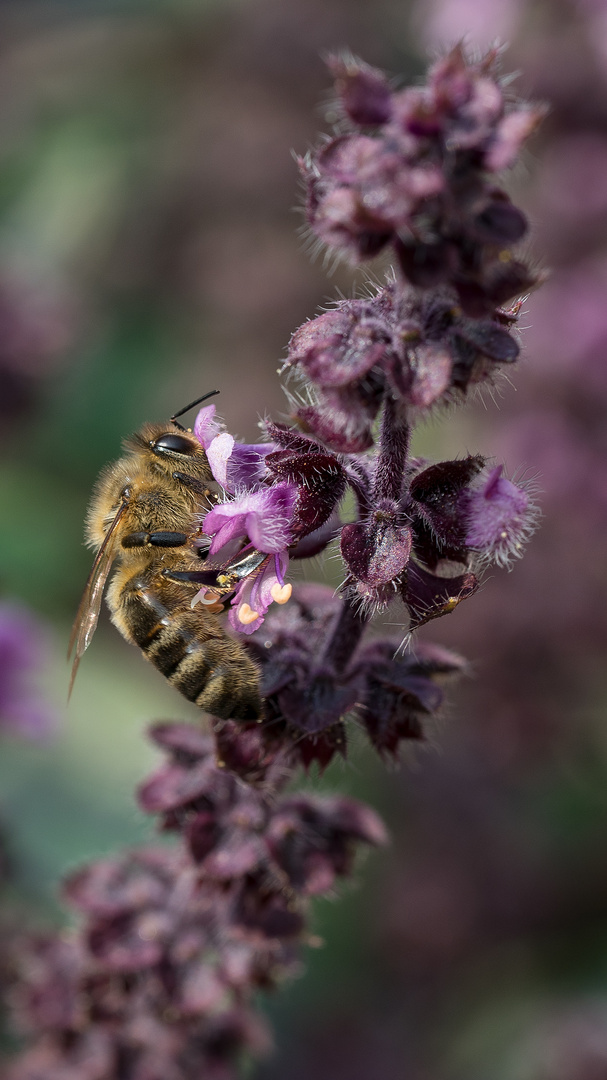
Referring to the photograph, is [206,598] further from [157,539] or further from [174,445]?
[174,445]

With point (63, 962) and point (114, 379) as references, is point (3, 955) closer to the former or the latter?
point (63, 962)

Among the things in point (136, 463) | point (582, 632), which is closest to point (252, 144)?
point (582, 632)

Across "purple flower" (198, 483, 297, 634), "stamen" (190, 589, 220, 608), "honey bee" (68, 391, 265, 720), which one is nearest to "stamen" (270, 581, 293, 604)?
"purple flower" (198, 483, 297, 634)

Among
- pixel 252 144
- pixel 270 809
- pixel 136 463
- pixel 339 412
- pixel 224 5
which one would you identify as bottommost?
pixel 270 809

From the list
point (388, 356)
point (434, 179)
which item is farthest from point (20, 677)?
point (434, 179)

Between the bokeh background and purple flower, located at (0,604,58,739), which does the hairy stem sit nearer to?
the bokeh background

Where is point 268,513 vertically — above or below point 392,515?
above

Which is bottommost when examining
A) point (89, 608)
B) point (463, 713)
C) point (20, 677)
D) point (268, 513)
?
point (268, 513)
